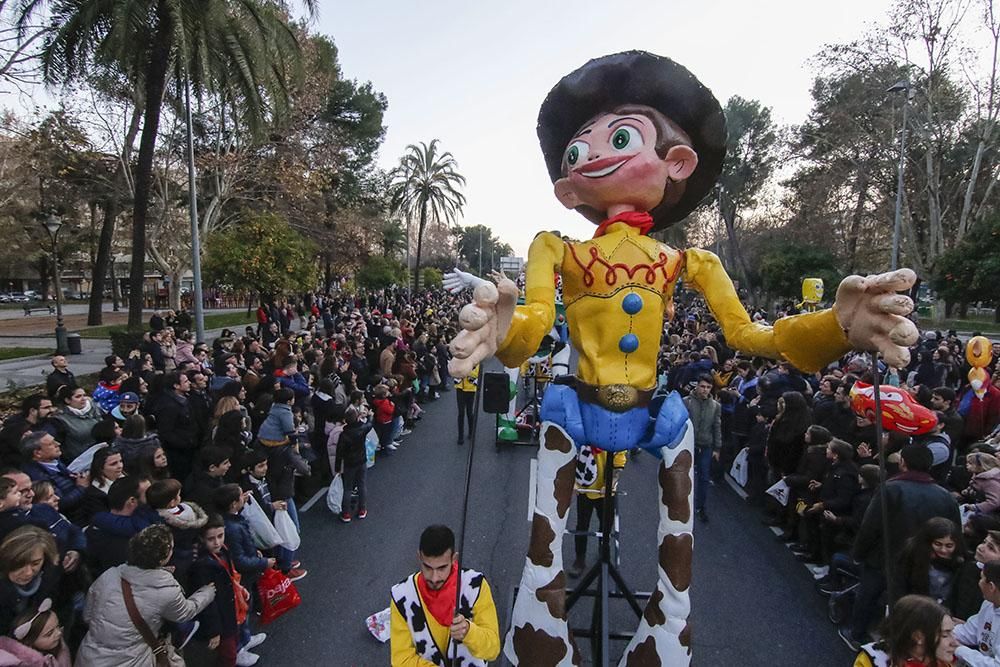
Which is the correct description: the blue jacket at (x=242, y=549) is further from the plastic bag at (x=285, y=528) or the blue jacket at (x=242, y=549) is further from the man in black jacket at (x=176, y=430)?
A: the man in black jacket at (x=176, y=430)

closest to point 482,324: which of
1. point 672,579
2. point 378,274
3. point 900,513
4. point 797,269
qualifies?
point 672,579

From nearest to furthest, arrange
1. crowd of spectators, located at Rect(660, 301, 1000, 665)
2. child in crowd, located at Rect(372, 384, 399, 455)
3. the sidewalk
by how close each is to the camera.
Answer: crowd of spectators, located at Rect(660, 301, 1000, 665)
child in crowd, located at Rect(372, 384, 399, 455)
the sidewalk

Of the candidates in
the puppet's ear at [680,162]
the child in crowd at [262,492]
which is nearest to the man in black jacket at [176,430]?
the child in crowd at [262,492]

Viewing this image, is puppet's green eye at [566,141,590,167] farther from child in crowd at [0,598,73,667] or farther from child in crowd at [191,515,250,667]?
child in crowd at [0,598,73,667]

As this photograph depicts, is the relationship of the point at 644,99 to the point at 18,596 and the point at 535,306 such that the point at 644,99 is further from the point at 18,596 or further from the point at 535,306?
the point at 18,596

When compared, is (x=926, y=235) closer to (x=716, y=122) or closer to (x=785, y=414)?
(x=785, y=414)

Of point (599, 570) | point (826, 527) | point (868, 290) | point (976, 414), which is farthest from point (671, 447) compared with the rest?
point (976, 414)

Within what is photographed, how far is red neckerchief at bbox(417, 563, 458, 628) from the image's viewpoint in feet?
8.82

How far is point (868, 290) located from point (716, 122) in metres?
1.35

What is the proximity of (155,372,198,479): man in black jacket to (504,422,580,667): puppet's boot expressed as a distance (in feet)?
13.3

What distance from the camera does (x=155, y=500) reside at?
3510 mm

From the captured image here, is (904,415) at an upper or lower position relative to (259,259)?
lower

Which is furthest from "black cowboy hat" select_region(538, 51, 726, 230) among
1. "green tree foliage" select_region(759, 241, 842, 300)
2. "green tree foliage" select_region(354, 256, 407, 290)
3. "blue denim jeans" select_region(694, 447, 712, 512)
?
"green tree foliage" select_region(354, 256, 407, 290)

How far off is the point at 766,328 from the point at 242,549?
3.56m
